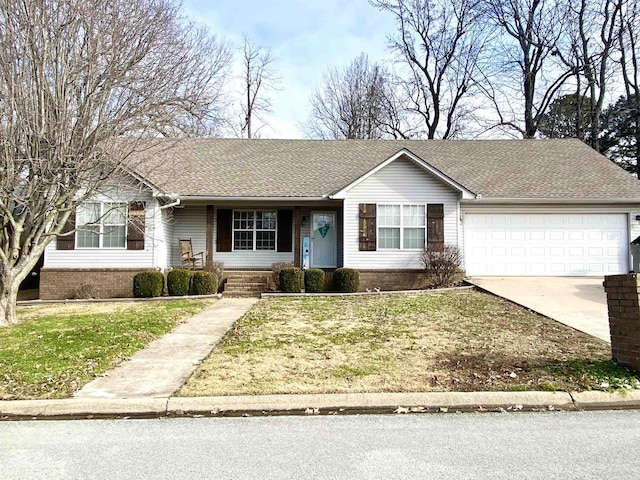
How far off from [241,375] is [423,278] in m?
9.85

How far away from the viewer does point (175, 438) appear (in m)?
3.89

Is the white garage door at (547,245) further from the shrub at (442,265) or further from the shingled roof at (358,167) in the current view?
the shrub at (442,265)

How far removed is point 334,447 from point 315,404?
3.05 feet

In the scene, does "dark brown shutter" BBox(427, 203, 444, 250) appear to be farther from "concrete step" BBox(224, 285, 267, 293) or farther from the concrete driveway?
"concrete step" BBox(224, 285, 267, 293)

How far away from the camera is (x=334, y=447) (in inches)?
145

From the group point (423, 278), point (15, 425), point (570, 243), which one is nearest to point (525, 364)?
point (15, 425)

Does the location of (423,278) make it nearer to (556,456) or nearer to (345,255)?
(345,255)

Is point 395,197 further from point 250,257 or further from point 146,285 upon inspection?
point 146,285

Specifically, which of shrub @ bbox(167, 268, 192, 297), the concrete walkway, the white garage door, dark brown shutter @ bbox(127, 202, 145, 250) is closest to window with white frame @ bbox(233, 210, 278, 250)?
shrub @ bbox(167, 268, 192, 297)

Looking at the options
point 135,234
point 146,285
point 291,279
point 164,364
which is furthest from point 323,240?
point 164,364

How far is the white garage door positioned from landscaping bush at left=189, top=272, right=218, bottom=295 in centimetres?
851

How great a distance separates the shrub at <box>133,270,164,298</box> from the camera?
1319 centimetres

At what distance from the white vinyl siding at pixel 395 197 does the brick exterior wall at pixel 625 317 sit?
8.94m

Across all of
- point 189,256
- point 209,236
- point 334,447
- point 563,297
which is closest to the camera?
A: point 334,447
